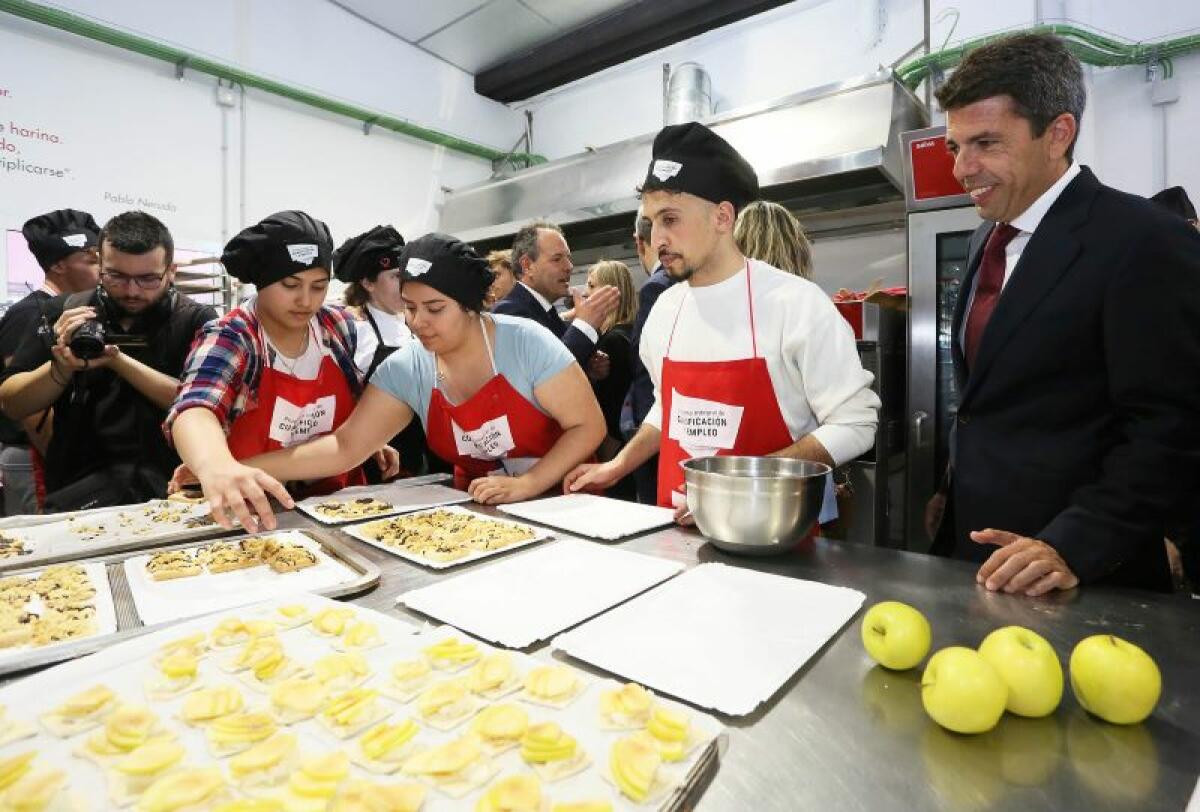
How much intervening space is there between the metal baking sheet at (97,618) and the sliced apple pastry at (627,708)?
796mm

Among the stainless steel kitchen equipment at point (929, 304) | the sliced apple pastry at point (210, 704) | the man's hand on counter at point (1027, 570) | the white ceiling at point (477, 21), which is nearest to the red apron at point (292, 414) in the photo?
the sliced apple pastry at point (210, 704)

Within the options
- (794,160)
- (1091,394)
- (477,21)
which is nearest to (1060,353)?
(1091,394)

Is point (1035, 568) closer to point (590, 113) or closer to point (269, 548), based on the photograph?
point (269, 548)

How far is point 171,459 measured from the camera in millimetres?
2430

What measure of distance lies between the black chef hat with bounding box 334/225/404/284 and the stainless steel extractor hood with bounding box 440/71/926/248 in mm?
2224

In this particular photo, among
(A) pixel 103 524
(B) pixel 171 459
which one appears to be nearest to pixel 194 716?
(A) pixel 103 524

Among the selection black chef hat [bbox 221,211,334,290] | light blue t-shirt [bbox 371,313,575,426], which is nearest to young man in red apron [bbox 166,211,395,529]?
black chef hat [bbox 221,211,334,290]

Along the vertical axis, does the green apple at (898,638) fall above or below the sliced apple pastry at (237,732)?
above

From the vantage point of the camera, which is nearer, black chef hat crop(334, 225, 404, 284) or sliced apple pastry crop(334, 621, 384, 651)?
sliced apple pastry crop(334, 621, 384, 651)

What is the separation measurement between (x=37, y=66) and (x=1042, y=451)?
5227 millimetres

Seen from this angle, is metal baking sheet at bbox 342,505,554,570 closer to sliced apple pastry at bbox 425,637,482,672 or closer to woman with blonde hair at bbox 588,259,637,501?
sliced apple pastry at bbox 425,637,482,672

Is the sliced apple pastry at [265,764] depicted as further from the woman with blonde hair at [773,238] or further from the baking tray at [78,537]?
the woman with blonde hair at [773,238]

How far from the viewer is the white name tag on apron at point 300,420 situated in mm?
1988

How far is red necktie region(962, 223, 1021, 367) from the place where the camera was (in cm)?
151
